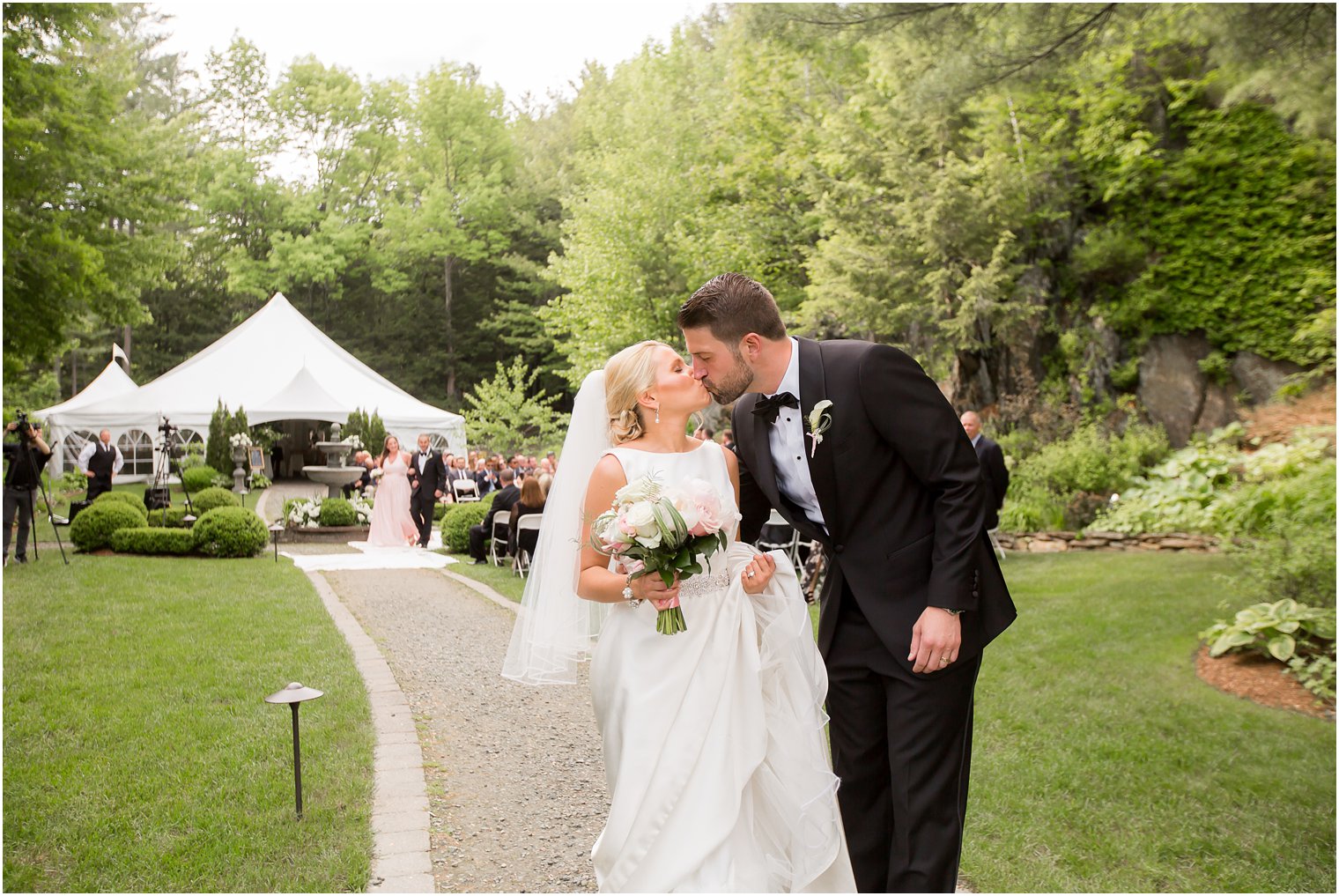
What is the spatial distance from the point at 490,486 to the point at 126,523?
27.8 ft

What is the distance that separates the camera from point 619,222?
72.8 feet

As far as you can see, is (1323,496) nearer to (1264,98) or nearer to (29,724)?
(1264,98)

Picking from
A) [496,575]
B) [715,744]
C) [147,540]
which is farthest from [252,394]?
[715,744]

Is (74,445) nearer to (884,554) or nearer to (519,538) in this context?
(519,538)

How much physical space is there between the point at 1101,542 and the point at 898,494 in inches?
464

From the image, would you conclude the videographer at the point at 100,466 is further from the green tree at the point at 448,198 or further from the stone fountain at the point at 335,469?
the green tree at the point at 448,198

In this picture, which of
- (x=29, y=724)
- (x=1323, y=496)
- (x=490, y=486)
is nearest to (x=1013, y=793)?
(x=29, y=724)

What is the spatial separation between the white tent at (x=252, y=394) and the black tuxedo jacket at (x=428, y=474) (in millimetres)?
3443

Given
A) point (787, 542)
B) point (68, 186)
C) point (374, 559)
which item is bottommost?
point (374, 559)

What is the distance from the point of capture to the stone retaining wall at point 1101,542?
12859 mm

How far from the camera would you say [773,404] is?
2.93 metres

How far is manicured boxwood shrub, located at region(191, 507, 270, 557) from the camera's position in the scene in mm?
13344

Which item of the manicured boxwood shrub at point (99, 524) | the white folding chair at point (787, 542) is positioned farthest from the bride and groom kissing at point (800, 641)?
the manicured boxwood shrub at point (99, 524)

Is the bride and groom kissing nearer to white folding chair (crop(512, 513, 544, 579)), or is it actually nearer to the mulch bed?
the mulch bed
